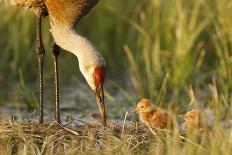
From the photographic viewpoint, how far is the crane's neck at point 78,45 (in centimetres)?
695

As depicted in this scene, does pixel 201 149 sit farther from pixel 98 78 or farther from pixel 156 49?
pixel 156 49

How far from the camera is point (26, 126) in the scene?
6438 millimetres

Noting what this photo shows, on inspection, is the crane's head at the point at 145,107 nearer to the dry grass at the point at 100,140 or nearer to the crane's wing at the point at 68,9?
the dry grass at the point at 100,140

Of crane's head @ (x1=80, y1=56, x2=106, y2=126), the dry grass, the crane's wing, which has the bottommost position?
the dry grass

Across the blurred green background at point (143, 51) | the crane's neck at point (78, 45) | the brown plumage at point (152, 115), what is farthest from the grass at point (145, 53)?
the crane's neck at point (78, 45)

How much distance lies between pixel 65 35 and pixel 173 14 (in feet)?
7.94

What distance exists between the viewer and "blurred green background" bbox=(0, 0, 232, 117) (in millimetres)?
8578

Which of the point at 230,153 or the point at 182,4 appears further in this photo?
the point at 182,4

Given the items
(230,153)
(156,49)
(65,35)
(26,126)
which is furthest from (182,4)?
(230,153)

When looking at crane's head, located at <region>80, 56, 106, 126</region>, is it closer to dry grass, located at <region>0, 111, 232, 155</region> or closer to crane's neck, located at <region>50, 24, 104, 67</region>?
crane's neck, located at <region>50, 24, 104, 67</region>

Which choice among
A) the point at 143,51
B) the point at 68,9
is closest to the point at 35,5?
the point at 68,9

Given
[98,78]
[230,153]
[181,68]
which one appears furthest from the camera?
[181,68]

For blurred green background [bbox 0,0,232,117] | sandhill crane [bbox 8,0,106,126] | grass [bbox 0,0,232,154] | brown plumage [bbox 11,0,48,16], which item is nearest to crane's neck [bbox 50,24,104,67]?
sandhill crane [bbox 8,0,106,126]

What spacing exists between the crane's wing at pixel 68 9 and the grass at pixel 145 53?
845 millimetres
